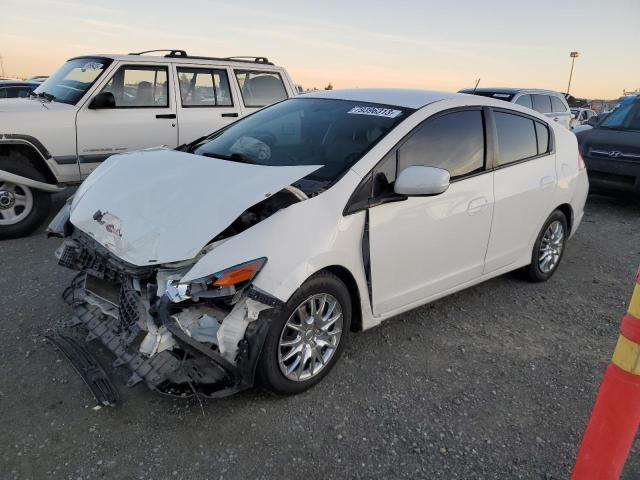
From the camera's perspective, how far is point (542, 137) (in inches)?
179

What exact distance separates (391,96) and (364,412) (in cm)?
224

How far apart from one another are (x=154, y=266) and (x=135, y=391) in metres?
0.84

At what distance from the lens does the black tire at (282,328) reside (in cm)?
270

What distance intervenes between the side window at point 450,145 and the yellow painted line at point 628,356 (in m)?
1.74

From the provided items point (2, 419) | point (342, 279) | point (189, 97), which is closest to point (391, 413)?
point (342, 279)

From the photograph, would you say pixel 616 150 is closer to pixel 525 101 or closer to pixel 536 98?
pixel 525 101

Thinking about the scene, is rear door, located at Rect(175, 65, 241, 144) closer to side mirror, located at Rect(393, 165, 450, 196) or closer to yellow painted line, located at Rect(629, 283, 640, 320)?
side mirror, located at Rect(393, 165, 450, 196)

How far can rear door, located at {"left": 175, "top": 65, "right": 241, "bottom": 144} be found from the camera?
670 centimetres

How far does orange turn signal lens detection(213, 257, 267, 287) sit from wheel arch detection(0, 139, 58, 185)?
13.9 feet

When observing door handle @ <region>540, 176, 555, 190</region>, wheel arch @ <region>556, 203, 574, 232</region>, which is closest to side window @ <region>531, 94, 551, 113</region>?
wheel arch @ <region>556, 203, 574, 232</region>

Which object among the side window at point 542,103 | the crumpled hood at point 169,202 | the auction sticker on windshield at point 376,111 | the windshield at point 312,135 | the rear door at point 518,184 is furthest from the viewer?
the side window at point 542,103

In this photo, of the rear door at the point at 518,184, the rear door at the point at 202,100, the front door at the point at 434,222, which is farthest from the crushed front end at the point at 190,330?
the rear door at the point at 202,100

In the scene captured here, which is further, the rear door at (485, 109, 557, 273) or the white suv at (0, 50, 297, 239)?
the white suv at (0, 50, 297, 239)

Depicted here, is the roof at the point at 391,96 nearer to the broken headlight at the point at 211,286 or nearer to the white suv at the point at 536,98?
the broken headlight at the point at 211,286
